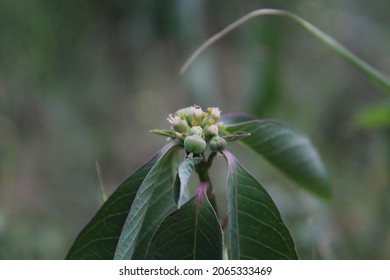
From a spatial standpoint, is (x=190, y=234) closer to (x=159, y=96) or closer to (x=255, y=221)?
(x=255, y=221)

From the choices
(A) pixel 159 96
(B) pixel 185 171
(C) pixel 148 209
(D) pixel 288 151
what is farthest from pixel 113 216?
(A) pixel 159 96

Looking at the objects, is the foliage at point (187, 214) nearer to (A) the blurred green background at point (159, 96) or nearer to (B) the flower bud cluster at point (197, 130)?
(B) the flower bud cluster at point (197, 130)

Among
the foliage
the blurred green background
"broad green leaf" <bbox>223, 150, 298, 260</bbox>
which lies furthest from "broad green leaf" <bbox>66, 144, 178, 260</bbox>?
the blurred green background

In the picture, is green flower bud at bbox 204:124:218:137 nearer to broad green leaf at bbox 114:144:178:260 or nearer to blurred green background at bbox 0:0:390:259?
broad green leaf at bbox 114:144:178:260

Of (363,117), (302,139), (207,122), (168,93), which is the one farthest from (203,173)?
(168,93)

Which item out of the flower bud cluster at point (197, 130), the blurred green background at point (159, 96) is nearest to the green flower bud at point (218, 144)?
the flower bud cluster at point (197, 130)
